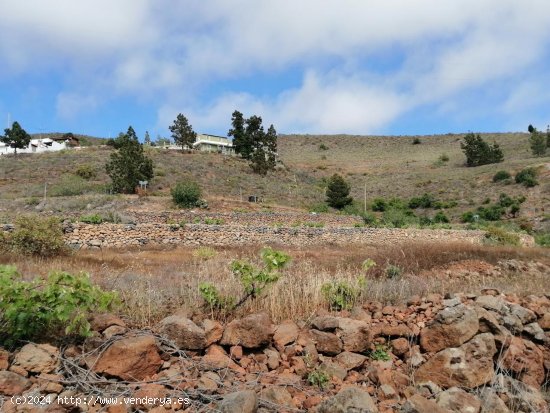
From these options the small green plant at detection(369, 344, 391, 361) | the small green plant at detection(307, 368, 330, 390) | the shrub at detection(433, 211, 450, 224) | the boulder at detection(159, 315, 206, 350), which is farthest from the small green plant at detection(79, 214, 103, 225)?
the shrub at detection(433, 211, 450, 224)

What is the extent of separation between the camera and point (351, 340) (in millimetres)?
4707

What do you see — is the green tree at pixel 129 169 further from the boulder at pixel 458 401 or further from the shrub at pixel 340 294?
the boulder at pixel 458 401

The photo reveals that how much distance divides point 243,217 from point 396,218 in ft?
43.4

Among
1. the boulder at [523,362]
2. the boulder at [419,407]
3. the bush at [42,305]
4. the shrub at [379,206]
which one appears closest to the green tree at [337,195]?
the shrub at [379,206]

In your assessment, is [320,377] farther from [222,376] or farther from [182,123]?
[182,123]

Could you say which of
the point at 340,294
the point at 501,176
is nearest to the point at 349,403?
the point at 340,294

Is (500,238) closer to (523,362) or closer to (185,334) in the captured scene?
(523,362)

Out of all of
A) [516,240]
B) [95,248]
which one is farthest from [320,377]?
[516,240]

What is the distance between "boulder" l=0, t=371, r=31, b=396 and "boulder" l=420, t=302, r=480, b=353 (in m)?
3.99

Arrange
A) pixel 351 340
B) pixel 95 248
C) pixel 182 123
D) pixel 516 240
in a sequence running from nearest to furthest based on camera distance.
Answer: pixel 351 340
pixel 95 248
pixel 516 240
pixel 182 123

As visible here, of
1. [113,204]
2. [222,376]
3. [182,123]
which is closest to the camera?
[222,376]

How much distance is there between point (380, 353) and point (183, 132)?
55.9 meters

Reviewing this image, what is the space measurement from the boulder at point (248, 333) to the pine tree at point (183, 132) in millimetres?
55109

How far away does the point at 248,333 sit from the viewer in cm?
450
